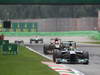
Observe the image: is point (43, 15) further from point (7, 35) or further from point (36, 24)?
point (7, 35)

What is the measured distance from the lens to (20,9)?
147 meters

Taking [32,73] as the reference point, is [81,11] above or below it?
above

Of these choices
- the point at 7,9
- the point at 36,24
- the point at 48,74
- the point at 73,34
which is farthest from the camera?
the point at 7,9

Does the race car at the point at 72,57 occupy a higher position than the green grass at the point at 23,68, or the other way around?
the race car at the point at 72,57

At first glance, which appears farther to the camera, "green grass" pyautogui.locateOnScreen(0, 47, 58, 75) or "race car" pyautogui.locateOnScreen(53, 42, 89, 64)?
"race car" pyautogui.locateOnScreen(53, 42, 89, 64)

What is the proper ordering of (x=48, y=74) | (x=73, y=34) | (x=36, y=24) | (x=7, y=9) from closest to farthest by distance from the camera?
1. (x=48, y=74)
2. (x=73, y=34)
3. (x=36, y=24)
4. (x=7, y=9)

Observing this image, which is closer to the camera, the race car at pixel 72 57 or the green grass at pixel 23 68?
the green grass at pixel 23 68

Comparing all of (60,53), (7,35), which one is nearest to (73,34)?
(7,35)

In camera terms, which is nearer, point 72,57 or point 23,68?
point 23,68

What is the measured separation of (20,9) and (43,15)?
7.53 metres

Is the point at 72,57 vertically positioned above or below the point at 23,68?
above

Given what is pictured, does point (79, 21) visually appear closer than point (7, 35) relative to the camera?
No

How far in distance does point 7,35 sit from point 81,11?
223 ft

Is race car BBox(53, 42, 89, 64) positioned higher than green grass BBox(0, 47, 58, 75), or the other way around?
race car BBox(53, 42, 89, 64)
